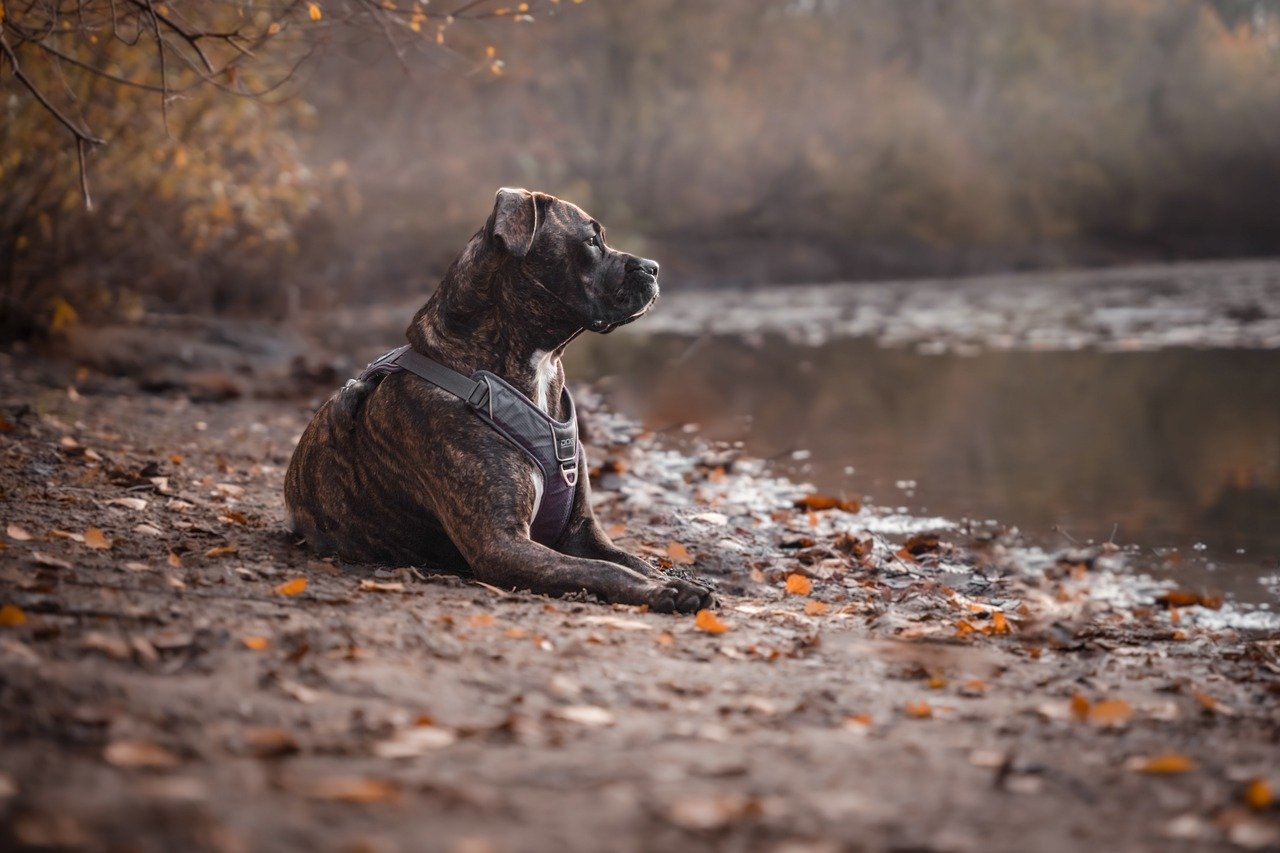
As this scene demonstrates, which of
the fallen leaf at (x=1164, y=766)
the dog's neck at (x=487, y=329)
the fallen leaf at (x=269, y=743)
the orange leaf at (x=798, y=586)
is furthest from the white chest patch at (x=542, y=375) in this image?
the fallen leaf at (x=1164, y=766)

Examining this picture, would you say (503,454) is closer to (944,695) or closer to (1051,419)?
(944,695)

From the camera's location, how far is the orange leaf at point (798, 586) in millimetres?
5801

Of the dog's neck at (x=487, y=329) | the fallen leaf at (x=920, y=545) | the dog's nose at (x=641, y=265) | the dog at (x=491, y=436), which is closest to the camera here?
the dog at (x=491, y=436)

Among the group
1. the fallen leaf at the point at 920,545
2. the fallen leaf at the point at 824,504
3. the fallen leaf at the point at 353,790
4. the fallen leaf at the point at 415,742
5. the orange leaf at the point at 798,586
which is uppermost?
the fallen leaf at the point at 824,504

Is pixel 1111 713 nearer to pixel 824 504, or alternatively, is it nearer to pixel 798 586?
pixel 798 586

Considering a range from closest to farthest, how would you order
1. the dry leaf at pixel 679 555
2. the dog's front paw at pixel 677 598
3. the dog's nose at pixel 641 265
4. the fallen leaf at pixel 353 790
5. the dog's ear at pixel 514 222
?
the fallen leaf at pixel 353 790
the dog's front paw at pixel 677 598
the dog's ear at pixel 514 222
the dog's nose at pixel 641 265
the dry leaf at pixel 679 555

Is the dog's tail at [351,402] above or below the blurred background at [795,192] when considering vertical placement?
below

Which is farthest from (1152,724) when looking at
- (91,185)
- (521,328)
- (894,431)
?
(91,185)

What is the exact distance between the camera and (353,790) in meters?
2.57

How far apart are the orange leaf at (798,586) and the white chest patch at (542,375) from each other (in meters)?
1.54

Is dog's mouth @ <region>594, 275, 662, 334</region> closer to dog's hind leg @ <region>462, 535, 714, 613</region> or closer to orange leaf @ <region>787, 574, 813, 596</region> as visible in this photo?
dog's hind leg @ <region>462, 535, 714, 613</region>

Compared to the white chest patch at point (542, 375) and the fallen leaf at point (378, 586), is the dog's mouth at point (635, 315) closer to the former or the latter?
the white chest patch at point (542, 375)

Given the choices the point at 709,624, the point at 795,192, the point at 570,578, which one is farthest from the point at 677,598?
the point at 795,192

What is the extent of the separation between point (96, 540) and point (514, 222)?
2218 millimetres
